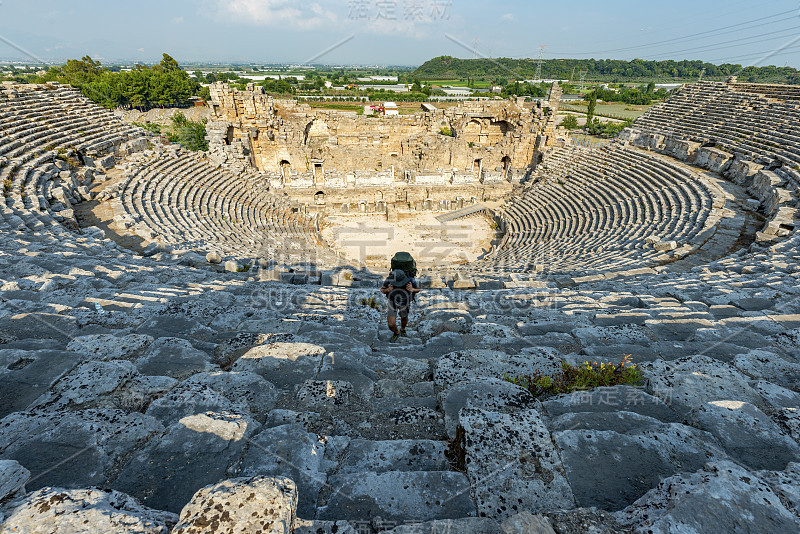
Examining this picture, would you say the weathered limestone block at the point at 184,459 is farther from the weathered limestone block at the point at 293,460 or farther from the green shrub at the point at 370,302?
the green shrub at the point at 370,302

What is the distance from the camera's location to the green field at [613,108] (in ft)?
207

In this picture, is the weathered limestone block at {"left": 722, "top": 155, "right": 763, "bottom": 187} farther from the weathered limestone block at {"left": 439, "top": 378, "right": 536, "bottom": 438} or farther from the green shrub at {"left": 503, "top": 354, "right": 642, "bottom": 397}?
the weathered limestone block at {"left": 439, "top": 378, "right": 536, "bottom": 438}

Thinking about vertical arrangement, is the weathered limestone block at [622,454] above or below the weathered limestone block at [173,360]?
above

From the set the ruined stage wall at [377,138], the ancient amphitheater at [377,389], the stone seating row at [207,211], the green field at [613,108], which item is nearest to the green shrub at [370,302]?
the ancient amphitheater at [377,389]

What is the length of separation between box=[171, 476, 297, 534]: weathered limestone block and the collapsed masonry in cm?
2323

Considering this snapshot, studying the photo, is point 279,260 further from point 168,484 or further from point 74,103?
point 74,103

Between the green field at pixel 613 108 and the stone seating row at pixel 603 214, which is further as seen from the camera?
the green field at pixel 613 108

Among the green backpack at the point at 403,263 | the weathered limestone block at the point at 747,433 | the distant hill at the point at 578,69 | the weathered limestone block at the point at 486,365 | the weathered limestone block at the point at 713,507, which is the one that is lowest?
the weathered limestone block at the point at 486,365

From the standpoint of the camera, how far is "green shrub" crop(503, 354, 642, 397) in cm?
319

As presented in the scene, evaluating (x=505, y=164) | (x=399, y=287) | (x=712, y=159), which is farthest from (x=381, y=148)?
(x=399, y=287)

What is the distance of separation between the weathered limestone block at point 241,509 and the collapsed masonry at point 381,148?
23.2 meters

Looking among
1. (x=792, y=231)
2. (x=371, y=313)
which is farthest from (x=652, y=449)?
(x=792, y=231)

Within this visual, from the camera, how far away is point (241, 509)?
1.52 metres

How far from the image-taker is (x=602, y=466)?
217 centimetres
